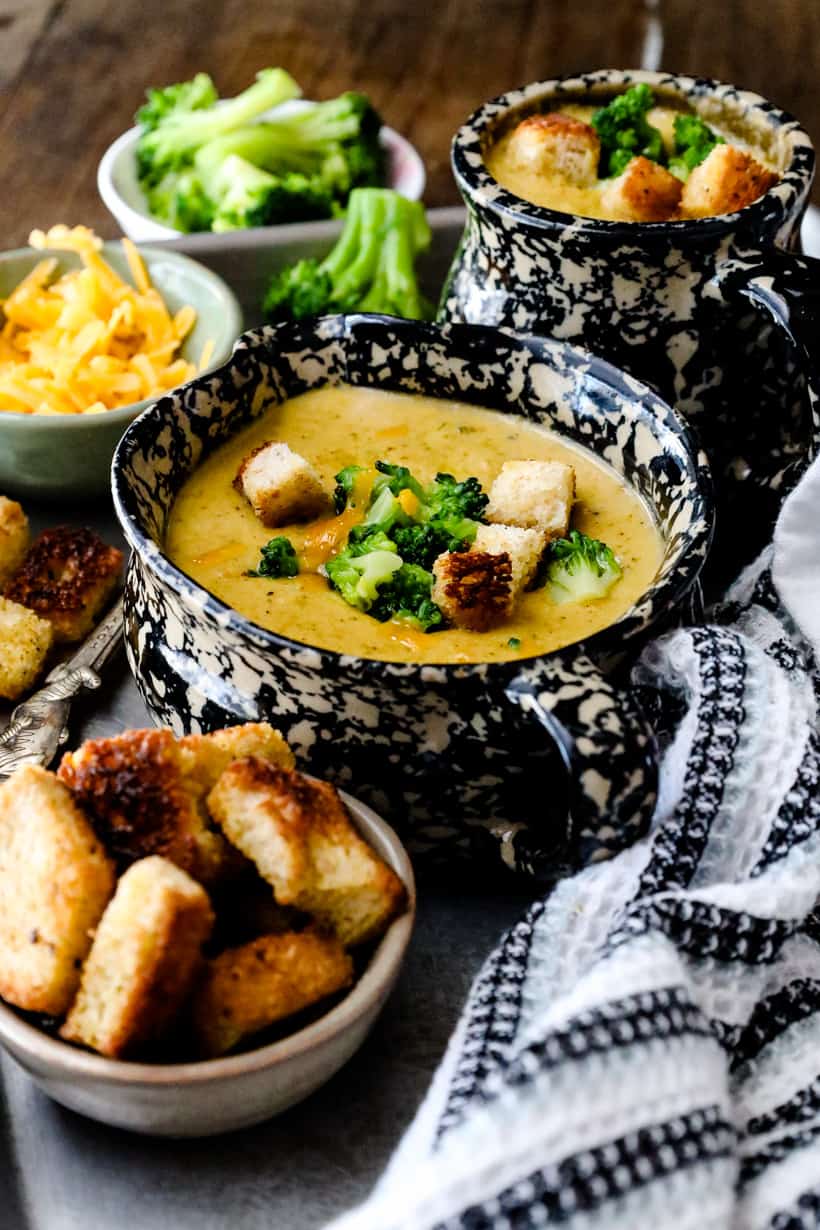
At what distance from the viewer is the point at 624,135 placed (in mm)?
1705

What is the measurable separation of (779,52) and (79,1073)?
10.4 ft

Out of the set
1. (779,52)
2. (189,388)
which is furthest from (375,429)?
(779,52)

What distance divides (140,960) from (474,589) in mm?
470

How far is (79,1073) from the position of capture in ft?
3.23

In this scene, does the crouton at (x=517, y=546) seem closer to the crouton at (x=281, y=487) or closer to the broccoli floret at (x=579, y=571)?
the broccoli floret at (x=579, y=571)

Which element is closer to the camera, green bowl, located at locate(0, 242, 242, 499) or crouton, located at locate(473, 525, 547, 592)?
crouton, located at locate(473, 525, 547, 592)

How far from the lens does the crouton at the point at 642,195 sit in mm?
1587

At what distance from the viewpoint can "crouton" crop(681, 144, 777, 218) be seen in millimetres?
1562

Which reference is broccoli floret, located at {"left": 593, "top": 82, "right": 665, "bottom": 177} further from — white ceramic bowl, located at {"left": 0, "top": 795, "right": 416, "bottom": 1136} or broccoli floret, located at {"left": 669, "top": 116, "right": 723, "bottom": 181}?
white ceramic bowl, located at {"left": 0, "top": 795, "right": 416, "bottom": 1136}

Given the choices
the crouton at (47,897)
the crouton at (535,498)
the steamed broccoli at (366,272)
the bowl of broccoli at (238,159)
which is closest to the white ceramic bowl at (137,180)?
the bowl of broccoli at (238,159)

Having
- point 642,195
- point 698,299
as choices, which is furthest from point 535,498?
point 642,195

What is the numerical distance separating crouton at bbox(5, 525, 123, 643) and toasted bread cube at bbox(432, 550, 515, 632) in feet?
1.53

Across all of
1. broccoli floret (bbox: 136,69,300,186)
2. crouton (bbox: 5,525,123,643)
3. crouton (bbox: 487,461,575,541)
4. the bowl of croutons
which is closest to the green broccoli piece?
crouton (bbox: 487,461,575,541)

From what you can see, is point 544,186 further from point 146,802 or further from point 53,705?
point 146,802
